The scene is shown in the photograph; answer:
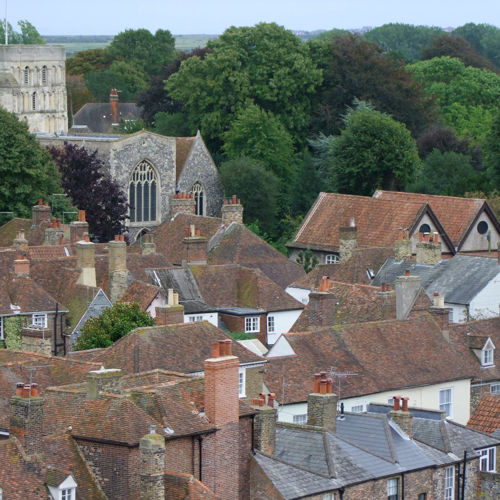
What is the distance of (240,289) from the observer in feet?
234

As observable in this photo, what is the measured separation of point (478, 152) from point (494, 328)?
45.2 meters

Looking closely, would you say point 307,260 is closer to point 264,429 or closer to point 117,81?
point 264,429

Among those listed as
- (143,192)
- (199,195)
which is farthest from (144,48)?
(143,192)

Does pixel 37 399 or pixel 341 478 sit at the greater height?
pixel 37 399

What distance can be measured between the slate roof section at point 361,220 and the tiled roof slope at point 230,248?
4.00 meters

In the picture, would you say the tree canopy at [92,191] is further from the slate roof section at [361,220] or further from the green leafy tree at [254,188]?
the slate roof section at [361,220]

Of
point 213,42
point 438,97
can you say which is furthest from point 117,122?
point 213,42

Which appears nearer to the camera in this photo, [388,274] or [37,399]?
[37,399]

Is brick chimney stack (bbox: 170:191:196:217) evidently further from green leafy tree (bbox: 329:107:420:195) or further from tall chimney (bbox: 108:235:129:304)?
tall chimney (bbox: 108:235:129:304)

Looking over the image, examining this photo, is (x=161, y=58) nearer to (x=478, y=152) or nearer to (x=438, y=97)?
(x=438, y=97)

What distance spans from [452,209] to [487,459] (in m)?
38.5

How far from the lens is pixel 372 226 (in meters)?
84.1

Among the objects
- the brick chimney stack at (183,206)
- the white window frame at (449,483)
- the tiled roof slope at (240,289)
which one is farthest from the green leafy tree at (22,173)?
the white window frame at (449,483)

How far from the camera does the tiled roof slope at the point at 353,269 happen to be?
7281 cm
